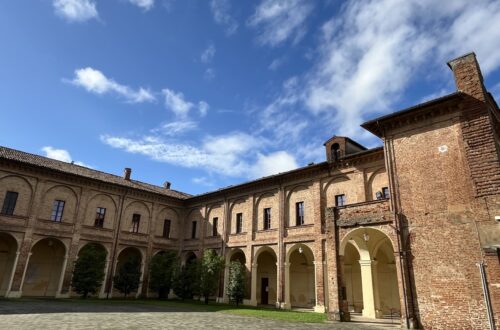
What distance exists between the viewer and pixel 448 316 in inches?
475

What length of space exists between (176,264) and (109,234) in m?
5.83

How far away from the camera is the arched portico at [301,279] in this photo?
78.5 ft

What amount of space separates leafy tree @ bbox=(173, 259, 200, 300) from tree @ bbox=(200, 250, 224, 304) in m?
0.60

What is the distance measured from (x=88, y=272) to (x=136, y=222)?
19.7ft

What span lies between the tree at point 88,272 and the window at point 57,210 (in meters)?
3.12

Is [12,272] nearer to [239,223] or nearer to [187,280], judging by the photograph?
[187,280]

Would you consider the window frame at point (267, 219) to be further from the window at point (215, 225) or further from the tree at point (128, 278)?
the tree at point (128, 278)

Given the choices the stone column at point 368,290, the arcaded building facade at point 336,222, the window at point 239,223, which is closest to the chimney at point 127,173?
the arcaded building facade at point 336,222

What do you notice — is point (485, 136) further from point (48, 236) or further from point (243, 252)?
point (48, 236)

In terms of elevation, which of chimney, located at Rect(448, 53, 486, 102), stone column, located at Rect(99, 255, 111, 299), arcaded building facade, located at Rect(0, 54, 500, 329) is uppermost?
chimney, located at Rect(448, 53, 486, 102)

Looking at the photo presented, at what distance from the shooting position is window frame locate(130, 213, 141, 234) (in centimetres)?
2945

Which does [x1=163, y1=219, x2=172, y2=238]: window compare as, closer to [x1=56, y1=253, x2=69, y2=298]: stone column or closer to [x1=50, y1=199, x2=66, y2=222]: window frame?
[x1=56, y1=253, x2=69, y2=298]: stone column

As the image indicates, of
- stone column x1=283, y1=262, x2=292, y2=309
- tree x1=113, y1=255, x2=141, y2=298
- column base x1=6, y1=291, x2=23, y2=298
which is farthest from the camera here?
tree x1=113, y1=255, x2=141, y2=298

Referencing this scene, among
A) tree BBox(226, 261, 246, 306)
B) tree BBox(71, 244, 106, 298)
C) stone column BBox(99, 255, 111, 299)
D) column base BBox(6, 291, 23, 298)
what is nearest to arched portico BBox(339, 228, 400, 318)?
tree BBox(226, 261, 246, 306)
